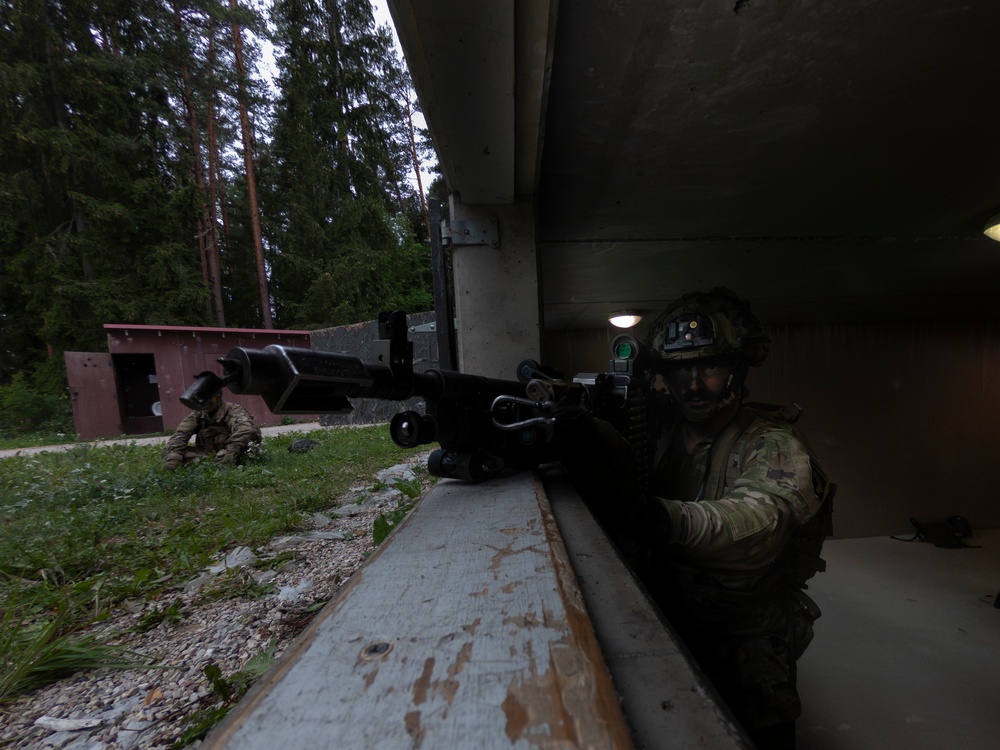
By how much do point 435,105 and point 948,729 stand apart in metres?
5.04

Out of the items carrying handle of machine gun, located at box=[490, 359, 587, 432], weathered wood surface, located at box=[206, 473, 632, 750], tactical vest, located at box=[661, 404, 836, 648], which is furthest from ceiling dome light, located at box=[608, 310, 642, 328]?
weathered wood surface, located at box=[206, 473, 632, 750]

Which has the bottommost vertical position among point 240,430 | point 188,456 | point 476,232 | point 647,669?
point 188,456

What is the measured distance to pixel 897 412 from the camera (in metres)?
6.55

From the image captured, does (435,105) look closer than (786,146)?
Yes

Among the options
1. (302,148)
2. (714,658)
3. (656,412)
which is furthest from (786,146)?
(302,148)

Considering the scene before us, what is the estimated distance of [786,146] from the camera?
2.23 meters

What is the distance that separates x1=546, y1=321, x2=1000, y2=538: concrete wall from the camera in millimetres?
6406

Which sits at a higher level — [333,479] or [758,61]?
[758,61]

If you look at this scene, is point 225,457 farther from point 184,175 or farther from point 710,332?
point 184,175

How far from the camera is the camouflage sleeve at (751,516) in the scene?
1559 mm

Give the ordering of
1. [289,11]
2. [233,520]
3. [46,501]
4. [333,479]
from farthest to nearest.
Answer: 1. [289,11]
2. [333,479]
3. [46,501]
4. [233,520]

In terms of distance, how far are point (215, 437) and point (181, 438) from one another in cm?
36

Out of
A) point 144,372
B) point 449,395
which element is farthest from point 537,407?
point 144,372

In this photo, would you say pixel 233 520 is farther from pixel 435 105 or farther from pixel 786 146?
pixel 786 146
